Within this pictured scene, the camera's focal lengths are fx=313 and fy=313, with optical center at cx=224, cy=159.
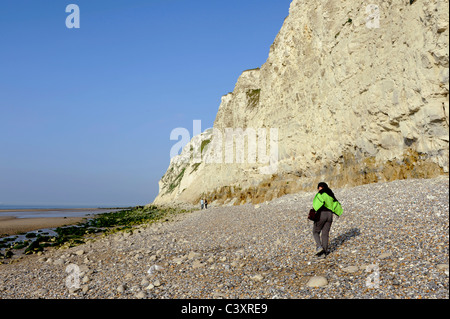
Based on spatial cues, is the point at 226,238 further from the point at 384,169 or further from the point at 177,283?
the point at 384,169

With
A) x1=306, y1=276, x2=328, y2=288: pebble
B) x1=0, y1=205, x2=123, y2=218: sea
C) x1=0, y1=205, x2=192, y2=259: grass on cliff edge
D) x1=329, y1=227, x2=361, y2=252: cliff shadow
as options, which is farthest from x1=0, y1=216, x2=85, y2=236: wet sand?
x1=306, y1=276, x2=328, y2=288: pebble

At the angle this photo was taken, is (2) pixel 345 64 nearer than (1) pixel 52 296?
No

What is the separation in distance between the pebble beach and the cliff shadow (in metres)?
0.03

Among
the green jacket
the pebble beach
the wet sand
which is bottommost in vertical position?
the wet sand

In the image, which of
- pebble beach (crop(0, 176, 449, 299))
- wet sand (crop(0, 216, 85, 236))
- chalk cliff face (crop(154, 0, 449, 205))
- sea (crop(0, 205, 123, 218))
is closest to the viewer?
pebble beach (crop(0, 176, 449, 299))

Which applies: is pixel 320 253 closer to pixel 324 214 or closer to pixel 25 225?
pixel 324 214

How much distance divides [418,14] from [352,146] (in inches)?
373

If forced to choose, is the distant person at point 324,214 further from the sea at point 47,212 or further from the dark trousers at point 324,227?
the sea at point 47,212

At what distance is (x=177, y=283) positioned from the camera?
8062 mm

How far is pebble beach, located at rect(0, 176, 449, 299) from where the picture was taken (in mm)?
6395

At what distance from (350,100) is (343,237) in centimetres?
1598

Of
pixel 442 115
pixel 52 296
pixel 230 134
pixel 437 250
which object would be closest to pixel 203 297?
pixel 52 296

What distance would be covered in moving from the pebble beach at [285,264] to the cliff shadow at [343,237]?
0.11 feet

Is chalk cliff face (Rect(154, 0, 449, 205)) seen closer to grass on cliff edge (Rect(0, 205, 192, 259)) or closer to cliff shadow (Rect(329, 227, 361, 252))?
cliff shadow (Rect(329, 227, 361, 252))
